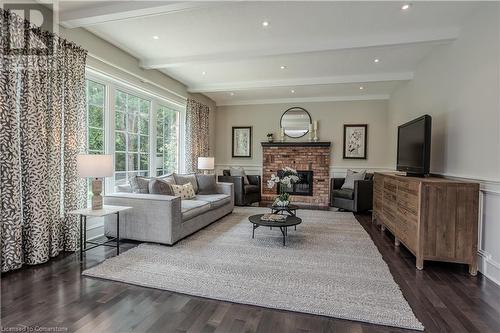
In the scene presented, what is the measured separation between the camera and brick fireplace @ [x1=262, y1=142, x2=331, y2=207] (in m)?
7.41

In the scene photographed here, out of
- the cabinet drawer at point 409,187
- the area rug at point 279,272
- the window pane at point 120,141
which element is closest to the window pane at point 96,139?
the window pane at point 120,141

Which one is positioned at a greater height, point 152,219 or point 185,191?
point 185,191

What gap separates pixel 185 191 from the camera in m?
4.75

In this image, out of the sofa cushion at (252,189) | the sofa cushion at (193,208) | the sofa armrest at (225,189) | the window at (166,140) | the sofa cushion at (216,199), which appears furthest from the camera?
the sofa cushion at (252,189)

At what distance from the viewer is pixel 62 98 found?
328cm

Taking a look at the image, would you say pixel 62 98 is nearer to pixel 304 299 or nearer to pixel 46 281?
pixel 46 281

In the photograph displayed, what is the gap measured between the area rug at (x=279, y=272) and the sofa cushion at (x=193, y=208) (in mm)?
319

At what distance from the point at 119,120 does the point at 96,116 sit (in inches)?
19.4

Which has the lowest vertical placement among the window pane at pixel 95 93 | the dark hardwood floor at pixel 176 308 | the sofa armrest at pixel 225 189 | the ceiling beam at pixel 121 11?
the dark hardwood floor at pixel 176 308

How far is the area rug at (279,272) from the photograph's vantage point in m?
2.18

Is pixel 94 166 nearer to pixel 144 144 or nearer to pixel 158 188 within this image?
pixel 158 188

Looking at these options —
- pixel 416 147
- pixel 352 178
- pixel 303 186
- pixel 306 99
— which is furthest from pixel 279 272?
pixel 306 99

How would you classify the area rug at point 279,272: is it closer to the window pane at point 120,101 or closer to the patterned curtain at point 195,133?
the window pane at point 120,101

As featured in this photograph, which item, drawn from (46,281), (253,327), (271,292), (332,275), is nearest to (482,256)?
(332,275)
